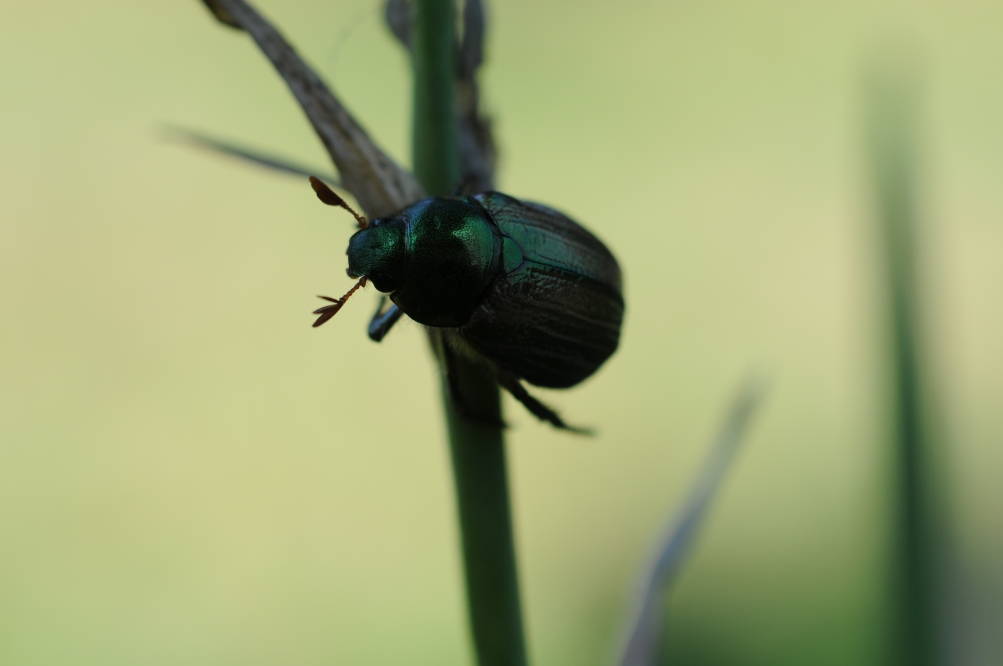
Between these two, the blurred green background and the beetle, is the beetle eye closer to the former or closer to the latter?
the beetle

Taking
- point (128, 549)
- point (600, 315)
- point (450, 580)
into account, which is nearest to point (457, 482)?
point (600, 315)

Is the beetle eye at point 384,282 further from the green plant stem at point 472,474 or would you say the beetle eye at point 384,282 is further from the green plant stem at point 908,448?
the green plant stem at point 908,448

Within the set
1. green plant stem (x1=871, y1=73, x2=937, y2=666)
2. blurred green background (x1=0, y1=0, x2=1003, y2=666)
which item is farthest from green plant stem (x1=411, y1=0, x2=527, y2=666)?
blurred green background (x1=0, y1=0, x2=1003, y2=666)

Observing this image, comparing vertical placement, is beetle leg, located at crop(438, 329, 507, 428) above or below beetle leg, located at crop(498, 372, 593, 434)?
above

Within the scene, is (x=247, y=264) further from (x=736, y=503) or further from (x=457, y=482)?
(x=457, y=482)

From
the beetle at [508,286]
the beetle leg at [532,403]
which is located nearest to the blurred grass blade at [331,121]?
the beetle at [508,286]

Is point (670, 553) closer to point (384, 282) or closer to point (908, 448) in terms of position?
point (908, 448)
